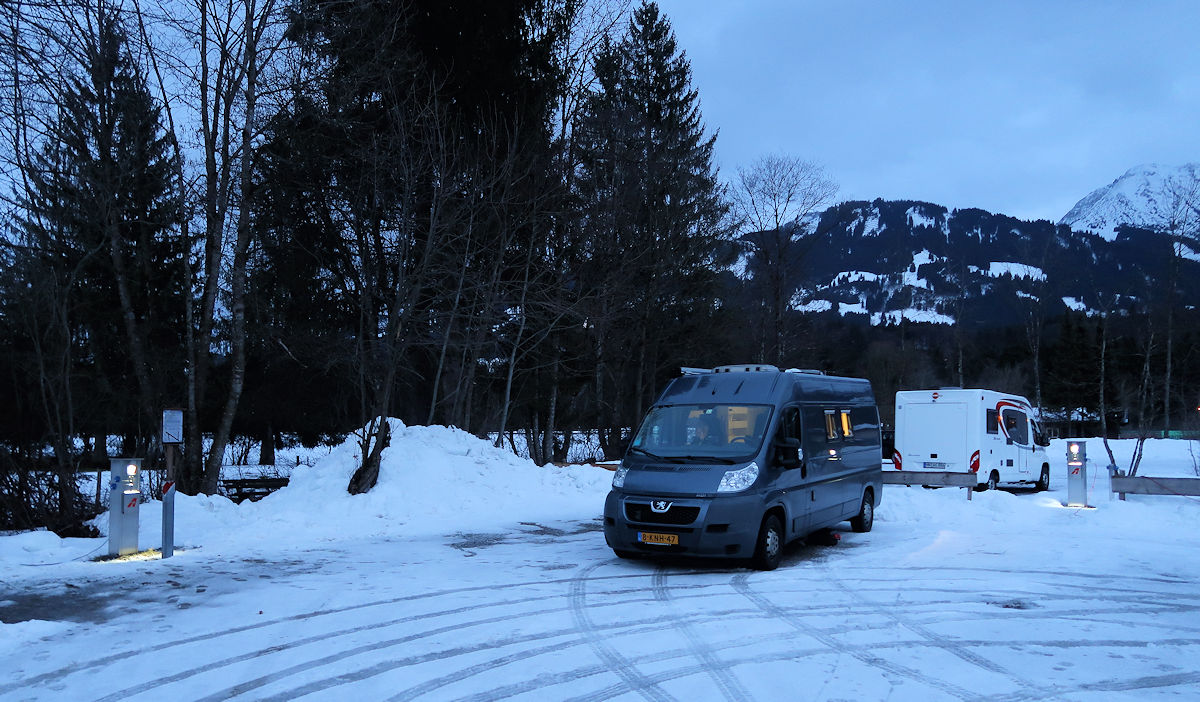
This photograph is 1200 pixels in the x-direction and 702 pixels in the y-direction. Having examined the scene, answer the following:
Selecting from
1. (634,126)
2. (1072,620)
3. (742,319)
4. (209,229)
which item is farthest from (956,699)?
(742,319)

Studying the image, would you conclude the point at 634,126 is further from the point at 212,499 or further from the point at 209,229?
the point at 212,499

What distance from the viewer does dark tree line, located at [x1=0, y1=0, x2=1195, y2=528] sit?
14953 millimetres

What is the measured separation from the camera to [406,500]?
1589cm

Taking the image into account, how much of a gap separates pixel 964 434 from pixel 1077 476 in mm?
4108

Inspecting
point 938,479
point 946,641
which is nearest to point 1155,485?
point 938,479

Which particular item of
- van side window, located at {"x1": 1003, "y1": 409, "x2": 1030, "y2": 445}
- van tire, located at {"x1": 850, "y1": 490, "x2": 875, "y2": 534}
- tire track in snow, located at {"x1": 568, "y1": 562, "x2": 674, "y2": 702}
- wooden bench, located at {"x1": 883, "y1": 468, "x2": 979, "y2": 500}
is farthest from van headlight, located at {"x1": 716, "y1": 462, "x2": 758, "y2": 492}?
van side window, located at {"x1": 1003, "y1": 409, "x2": 1030, "y2": 445}

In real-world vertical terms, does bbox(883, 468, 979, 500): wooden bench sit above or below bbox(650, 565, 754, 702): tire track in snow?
above

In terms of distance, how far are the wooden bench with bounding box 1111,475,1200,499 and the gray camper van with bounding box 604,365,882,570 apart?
24.2 ft

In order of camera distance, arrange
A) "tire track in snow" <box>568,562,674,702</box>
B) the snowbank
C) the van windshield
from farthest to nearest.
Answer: the snowbank → the van windshield → "tire track in snow" <box>568,562,674,702</box>

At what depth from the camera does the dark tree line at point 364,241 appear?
589 inches

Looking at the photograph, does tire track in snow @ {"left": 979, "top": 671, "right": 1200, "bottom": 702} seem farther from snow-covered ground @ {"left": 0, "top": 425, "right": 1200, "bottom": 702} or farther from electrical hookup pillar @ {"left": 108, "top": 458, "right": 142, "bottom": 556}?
electrical hookup pillar @ {"left": 108, "top": 458, "right": 142, "bottom": 556}

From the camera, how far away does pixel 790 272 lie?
121ft

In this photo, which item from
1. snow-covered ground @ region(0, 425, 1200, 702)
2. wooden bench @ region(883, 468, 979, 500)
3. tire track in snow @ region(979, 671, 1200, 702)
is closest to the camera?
tire track in snow @ region(979, 671, 1200, 702)

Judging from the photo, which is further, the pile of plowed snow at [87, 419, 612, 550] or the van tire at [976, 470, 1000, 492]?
the van tire at [976, 470, 1000, 492]
